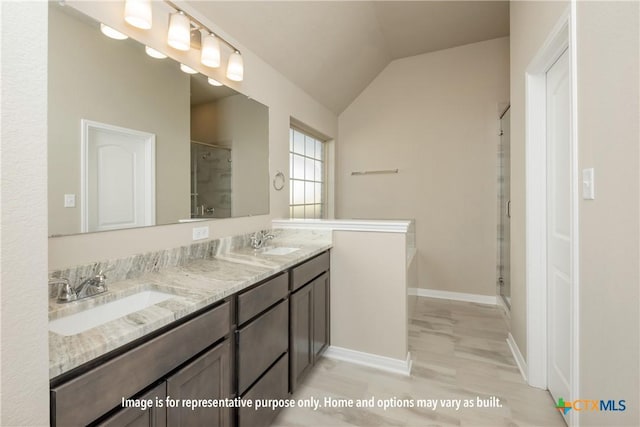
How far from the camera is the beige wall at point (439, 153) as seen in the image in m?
3.41

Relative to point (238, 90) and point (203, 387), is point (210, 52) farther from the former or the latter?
point (203, 387)

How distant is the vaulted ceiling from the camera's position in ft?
6.79

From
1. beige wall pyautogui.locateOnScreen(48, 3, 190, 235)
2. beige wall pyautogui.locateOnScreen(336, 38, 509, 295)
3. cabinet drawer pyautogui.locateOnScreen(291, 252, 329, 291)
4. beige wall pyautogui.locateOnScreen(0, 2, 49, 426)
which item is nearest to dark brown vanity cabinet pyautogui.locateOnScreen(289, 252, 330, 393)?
cabinet drawer pyautogui.locateOnScreen(291, 252, 329, 291)

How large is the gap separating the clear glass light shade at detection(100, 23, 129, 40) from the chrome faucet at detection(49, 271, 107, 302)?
106 cm

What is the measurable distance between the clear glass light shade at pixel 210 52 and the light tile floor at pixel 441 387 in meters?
→ 2.11

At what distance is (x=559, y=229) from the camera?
167cm

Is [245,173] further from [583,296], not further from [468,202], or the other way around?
[468,202]

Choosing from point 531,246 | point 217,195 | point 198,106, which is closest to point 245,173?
point 217,195

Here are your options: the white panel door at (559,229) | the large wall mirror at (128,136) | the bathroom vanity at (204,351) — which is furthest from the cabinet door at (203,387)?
the white panel door at (559,229)

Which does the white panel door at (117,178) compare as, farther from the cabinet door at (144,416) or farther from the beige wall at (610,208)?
the beige wall at (610,208)

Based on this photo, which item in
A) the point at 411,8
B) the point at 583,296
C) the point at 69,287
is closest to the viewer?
the point at 69,287

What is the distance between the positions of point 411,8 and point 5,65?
314 centimetres

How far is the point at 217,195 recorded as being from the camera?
1940 mm

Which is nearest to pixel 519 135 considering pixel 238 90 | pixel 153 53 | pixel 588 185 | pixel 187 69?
pixel 588 185
